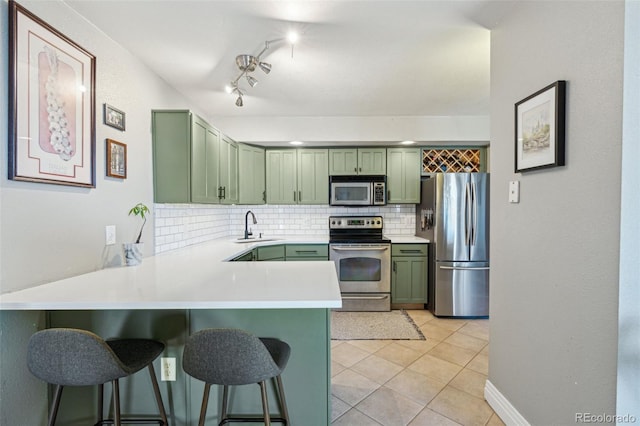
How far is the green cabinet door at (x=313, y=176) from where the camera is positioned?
3832mm

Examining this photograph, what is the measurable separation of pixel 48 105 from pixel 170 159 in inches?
37.4

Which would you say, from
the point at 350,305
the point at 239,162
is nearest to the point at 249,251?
the point at 239,162

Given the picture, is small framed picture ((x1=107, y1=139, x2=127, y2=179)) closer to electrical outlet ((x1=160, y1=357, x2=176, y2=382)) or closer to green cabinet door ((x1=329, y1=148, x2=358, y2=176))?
electrical outlet ((x1=160, y1=357, x2=176, y2=382))

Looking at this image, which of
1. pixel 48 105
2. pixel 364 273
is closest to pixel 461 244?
pixel 364 273

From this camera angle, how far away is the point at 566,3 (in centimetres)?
121

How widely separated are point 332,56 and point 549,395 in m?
2.40

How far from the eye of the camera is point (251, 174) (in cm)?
365

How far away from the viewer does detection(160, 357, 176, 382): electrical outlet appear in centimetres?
142

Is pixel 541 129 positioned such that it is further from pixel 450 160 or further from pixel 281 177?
pixel 281 177

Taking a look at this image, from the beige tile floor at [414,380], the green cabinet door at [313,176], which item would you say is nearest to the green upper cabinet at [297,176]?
the green cabinet door at [313,176]

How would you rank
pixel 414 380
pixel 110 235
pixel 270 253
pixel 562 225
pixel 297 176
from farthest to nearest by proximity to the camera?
pixel 297 176, pixel 270 253, pixel 414 380, pixel 110 235, pixel 562 225

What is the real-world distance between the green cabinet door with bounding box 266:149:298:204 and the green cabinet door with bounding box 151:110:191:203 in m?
1.59

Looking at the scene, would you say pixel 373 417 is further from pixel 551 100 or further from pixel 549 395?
pixel 551 100

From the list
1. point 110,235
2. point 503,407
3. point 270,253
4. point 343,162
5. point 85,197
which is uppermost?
point 343,162
